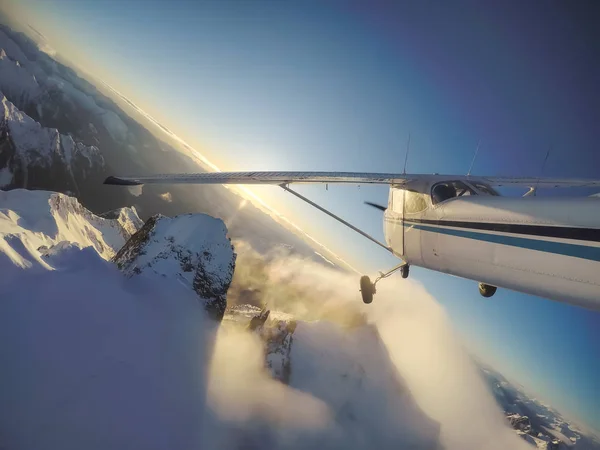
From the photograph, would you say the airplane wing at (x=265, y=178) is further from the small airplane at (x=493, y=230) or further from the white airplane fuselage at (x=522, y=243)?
the white airplane fuselage at (x=522, y=243)

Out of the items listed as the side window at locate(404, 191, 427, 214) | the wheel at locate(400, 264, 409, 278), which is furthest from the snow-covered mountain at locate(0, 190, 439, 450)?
the side window at locate(404, 191, 427, 214)

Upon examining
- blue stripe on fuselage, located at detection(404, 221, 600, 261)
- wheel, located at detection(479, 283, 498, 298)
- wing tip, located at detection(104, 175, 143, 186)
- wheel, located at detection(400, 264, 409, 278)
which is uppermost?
wheel, located at detection(479, 283, 498, 298)

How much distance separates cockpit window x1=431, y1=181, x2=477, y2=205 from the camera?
5695 millimetres

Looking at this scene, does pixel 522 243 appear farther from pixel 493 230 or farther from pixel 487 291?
pixel 487 291

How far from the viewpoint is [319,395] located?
66.1m

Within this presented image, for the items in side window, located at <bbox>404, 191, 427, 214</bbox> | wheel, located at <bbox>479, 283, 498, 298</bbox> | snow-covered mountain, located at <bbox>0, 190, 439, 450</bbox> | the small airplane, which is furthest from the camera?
snow-covered mountain, located at <bbox>0, 190, 439, 450</bbox>

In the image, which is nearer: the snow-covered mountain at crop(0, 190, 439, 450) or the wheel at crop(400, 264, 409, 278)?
the wheel at crop(400, 264, 409, 278)

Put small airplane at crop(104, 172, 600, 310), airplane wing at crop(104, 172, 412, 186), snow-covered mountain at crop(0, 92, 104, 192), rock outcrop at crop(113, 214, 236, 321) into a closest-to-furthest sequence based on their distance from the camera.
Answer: small airplane at crop(104, 172, 600, 310) → airplane wing at crop(104, 172, 412, 186) → rock outcrop at crop(113, 214, 236, 321) → snow-covered mountain at crop(0, 92, 104, 192)

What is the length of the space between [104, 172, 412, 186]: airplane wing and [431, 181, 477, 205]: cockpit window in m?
1.23

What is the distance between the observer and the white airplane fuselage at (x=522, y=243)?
3104 millimetres

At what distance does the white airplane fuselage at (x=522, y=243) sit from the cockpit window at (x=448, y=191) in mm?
148

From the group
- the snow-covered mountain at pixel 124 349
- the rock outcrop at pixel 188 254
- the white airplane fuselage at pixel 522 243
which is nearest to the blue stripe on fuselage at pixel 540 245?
the white airplane fuselage at pixel 522 243

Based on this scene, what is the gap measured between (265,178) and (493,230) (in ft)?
17.8

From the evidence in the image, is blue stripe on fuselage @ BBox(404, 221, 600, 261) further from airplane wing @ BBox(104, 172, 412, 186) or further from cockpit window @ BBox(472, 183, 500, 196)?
Result: airplane wing @ BBox(104, 172, 412, 186)
